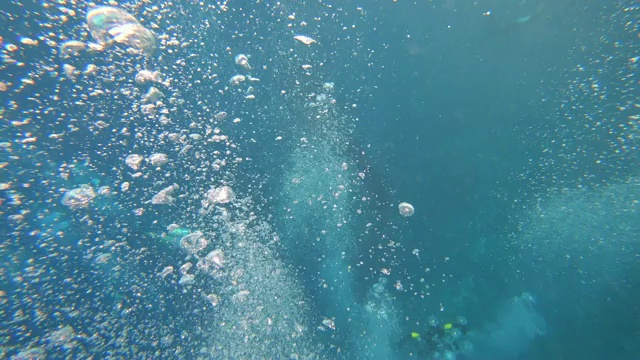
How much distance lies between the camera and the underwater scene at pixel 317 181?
615cm

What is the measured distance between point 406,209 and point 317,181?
2.92 m

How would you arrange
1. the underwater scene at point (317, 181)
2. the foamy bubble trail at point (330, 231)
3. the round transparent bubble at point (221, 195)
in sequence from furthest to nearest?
the foamy bubble trail at point (330, 231) < the round transparent bubble at point (221, 195) < the underwater scene at point (317, 181)

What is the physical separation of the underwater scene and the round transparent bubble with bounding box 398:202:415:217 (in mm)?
83

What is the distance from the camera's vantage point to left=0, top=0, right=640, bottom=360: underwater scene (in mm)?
6148

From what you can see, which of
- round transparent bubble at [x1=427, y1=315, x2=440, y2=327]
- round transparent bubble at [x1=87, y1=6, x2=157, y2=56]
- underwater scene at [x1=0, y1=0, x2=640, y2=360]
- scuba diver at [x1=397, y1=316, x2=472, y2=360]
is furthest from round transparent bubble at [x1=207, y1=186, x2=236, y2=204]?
round transparent bubble at [x1=427, y1=315, x2=440, y2=327]

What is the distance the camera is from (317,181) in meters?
8.40

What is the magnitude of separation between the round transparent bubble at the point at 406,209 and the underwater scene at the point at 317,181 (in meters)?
0.08

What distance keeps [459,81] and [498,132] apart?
1967 mm

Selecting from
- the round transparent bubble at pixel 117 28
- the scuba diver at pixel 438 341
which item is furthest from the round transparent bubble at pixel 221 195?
the scuba diver at pixel 438 341

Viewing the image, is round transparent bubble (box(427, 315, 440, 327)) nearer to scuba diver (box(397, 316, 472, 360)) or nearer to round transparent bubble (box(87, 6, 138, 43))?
scuba diver (box(397, 316, 472, 360))

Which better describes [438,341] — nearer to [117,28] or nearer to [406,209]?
[406,209]

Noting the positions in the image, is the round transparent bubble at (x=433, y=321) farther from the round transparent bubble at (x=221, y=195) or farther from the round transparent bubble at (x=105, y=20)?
the round transparent bubble at (x=105, y=20)

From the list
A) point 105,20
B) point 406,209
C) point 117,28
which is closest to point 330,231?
point 406,209

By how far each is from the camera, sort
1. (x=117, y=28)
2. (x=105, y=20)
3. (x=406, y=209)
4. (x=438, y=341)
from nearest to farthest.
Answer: (x=105, y=20)
(x=117, y=28)
(x=406, y=209)
(x=438, y=341)
